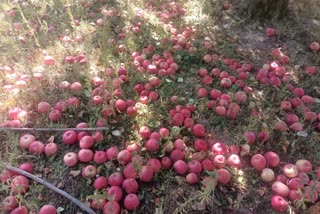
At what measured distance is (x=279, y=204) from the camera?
2.68 metres

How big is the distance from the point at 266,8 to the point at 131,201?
4168mm

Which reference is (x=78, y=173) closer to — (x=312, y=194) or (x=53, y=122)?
(x=53, y=122)

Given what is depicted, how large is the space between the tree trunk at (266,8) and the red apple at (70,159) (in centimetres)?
399

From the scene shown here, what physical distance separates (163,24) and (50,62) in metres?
2.05

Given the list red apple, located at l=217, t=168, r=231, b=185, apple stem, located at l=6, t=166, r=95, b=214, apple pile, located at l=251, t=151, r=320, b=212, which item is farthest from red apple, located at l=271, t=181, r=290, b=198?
apple stem, located at l=6, t=166, r=95, b=214

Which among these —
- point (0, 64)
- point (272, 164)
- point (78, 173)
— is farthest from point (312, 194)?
point (0, 64)

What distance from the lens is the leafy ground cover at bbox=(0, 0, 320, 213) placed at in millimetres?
2785

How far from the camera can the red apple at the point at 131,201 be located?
8.53 ft

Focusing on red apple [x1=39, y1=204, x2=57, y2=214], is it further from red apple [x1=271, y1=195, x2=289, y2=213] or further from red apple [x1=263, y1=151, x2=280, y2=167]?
red apple [x1=263, y1=151, x2=280, y2=167]

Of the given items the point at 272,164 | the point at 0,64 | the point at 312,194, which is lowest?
the point at 0,64

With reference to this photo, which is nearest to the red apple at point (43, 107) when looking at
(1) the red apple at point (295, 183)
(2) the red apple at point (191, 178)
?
(2) the red apple at point (191, 178)

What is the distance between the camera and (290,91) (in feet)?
12.9

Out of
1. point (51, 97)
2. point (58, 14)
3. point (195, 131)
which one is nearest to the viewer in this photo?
point (195, 131)

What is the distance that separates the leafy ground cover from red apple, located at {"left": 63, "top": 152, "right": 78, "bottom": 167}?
13 mm
